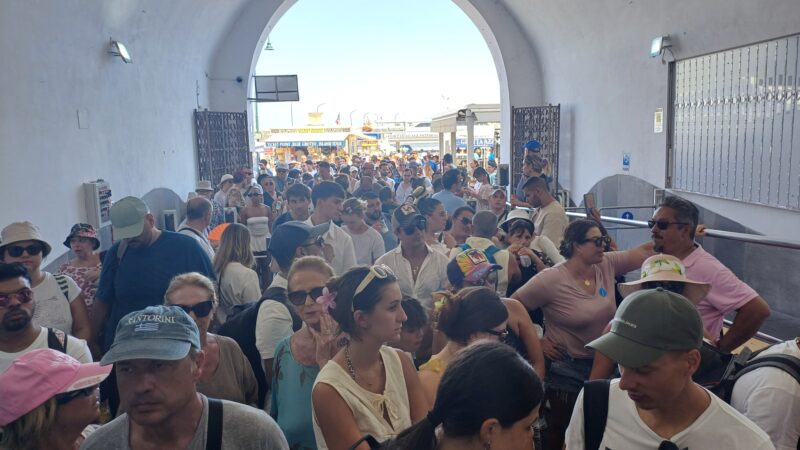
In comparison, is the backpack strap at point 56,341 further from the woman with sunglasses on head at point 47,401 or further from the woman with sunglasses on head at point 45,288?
the woman with sunglasses on head at point 47,401

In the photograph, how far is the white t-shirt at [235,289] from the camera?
478 centimetres

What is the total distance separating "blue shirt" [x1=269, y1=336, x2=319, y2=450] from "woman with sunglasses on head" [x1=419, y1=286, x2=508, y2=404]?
0.53 metres

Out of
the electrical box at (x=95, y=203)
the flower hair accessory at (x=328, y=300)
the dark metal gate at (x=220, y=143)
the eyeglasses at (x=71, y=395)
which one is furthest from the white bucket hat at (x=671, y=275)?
the dark metal gate at (x=220, y=143)

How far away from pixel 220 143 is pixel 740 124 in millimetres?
11728

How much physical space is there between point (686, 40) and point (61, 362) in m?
9.20

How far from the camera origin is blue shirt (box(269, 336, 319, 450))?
9.74 feet

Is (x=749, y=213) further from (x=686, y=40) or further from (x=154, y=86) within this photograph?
(x=154, y=86)

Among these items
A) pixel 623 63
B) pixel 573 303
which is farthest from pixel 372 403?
pixel 623 63

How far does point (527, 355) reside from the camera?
3.64 meters

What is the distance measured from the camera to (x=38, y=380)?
2.29 m

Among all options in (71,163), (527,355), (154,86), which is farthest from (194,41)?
(527,355)

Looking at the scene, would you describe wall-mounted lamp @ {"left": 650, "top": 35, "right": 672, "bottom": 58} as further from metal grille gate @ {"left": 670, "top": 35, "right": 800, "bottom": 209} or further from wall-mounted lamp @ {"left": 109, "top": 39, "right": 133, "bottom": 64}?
wall-mounted lamp @ {"left": 109, "top": 39, "right": 133, "bottom": 64}

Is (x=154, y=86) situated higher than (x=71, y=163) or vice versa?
(x=154, y=86)

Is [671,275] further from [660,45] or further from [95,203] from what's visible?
[660,45]
